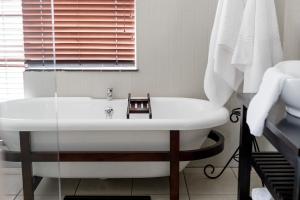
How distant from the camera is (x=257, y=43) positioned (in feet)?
8.07

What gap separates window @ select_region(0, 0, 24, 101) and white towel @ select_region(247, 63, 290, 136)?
1014 mm

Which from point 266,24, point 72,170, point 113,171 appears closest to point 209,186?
point 113,171

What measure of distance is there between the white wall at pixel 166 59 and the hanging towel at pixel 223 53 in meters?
0.28

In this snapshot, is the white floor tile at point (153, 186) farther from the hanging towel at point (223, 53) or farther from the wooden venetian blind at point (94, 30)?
the wooden venetian blind at point (94, 30)

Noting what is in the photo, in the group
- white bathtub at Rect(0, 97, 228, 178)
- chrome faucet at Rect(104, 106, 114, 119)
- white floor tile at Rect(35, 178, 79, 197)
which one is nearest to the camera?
white floor tile at Rect(35, 178, 79, 197)

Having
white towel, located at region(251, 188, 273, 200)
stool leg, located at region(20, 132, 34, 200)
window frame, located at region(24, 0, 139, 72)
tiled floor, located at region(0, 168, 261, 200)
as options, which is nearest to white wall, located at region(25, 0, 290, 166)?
window frame, located at region(24, 0, 139, 72)

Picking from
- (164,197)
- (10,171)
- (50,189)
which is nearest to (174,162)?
(164,197)

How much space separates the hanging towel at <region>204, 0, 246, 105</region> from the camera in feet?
8.55

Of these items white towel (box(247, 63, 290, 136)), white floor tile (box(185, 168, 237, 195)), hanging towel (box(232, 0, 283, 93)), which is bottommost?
white floor tile (box(185, 168, 237, 195))

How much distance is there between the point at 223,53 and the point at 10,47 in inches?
64.7

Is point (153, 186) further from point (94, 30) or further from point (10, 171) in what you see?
point (10, 171)

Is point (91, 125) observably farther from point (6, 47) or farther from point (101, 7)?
point (101, 7)

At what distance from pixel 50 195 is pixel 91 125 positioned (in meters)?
0.48

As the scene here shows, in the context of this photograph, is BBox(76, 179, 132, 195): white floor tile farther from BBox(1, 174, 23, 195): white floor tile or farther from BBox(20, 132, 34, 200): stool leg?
BBox(1, 174, 23, 195): white floor tile
